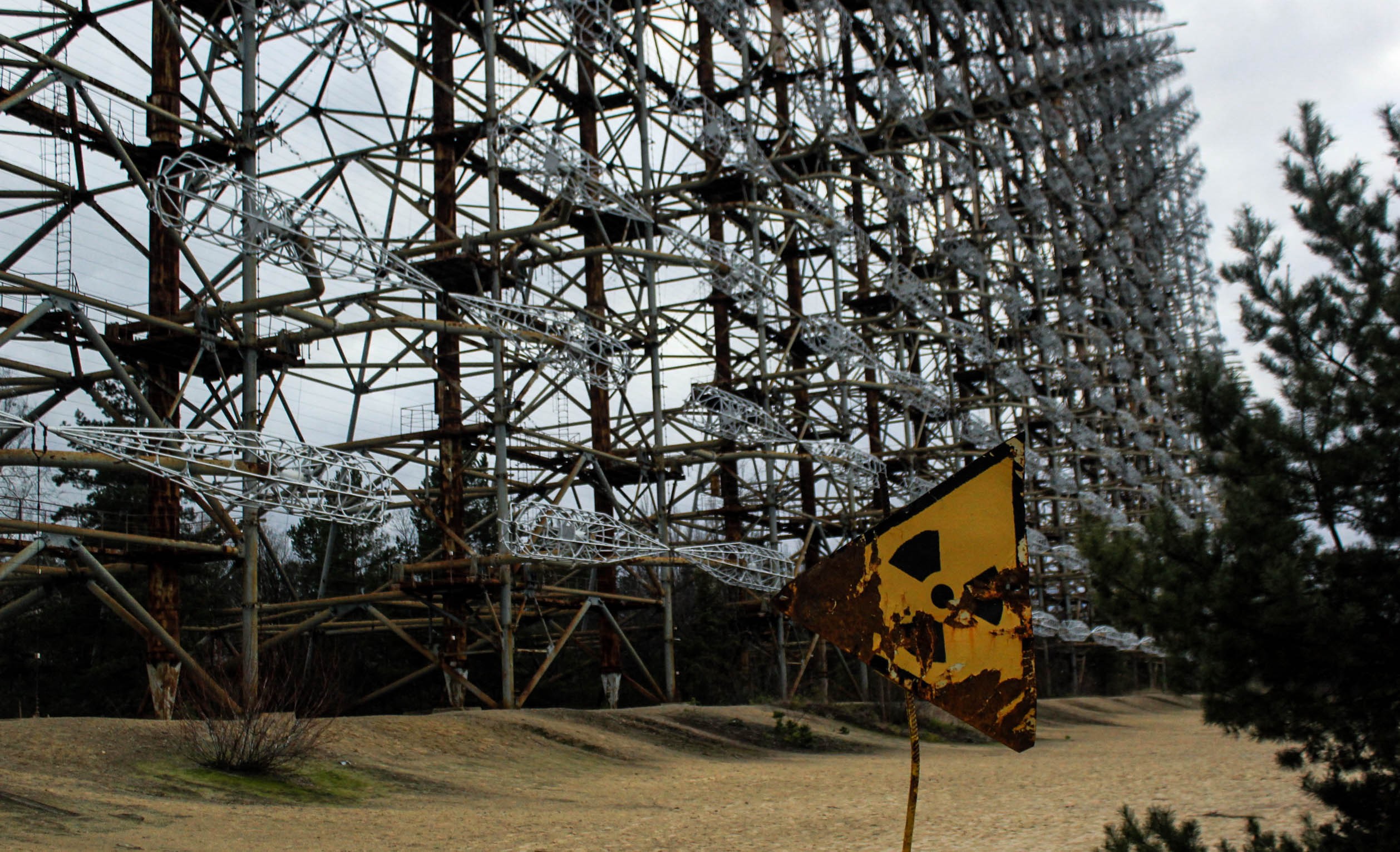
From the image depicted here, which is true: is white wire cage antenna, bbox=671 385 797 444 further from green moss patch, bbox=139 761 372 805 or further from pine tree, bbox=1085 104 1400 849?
pine tree, bbox=1085 104 1400 849

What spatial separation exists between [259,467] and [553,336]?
511cm

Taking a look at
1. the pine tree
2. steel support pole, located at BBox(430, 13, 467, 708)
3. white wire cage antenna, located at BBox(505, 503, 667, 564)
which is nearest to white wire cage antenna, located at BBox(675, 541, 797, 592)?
white wire cage antenna, located at BBox(505, 503, 667, 564)

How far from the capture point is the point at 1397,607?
6562 millimetres

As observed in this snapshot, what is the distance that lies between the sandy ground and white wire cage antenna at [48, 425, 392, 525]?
2.54 m

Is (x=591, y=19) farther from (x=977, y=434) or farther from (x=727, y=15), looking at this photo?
(x=977, y=434)

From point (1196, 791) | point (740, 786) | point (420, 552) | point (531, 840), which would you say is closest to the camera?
point (531, 840)

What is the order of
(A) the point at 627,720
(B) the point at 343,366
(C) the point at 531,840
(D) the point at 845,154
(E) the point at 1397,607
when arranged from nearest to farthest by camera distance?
(E) the point at 1397,607
(C) the point at 531,840
(A) the point at 627,720
(B) the point at 343,366
(D) the point at 845,154

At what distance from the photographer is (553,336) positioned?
54.6ft

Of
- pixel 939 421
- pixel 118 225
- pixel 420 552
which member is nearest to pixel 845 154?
pixel 939 421

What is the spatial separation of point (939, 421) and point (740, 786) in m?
21.5

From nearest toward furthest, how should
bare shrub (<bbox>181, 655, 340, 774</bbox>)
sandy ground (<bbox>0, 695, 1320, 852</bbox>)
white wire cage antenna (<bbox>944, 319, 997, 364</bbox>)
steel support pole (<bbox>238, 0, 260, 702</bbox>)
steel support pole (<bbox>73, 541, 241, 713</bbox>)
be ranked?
sandy ground (<bbox>0, 695, 1320, 852</bbox>), bare shrub (<bbox>181, 655, 340, 774</bbox>), steel support pole (<bbox>73, 541, 241, 713</bbox>), steel support pole (<bbox>238, 0, 260, 702</bbox>), white wire cage antenna (<bbox>944, 319, 997, 364</bbox>)

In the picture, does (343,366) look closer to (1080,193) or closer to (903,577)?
(903,577)

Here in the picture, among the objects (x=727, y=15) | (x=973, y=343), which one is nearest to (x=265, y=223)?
(x=727, y=15)

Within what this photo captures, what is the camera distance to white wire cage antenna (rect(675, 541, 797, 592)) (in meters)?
20.9
